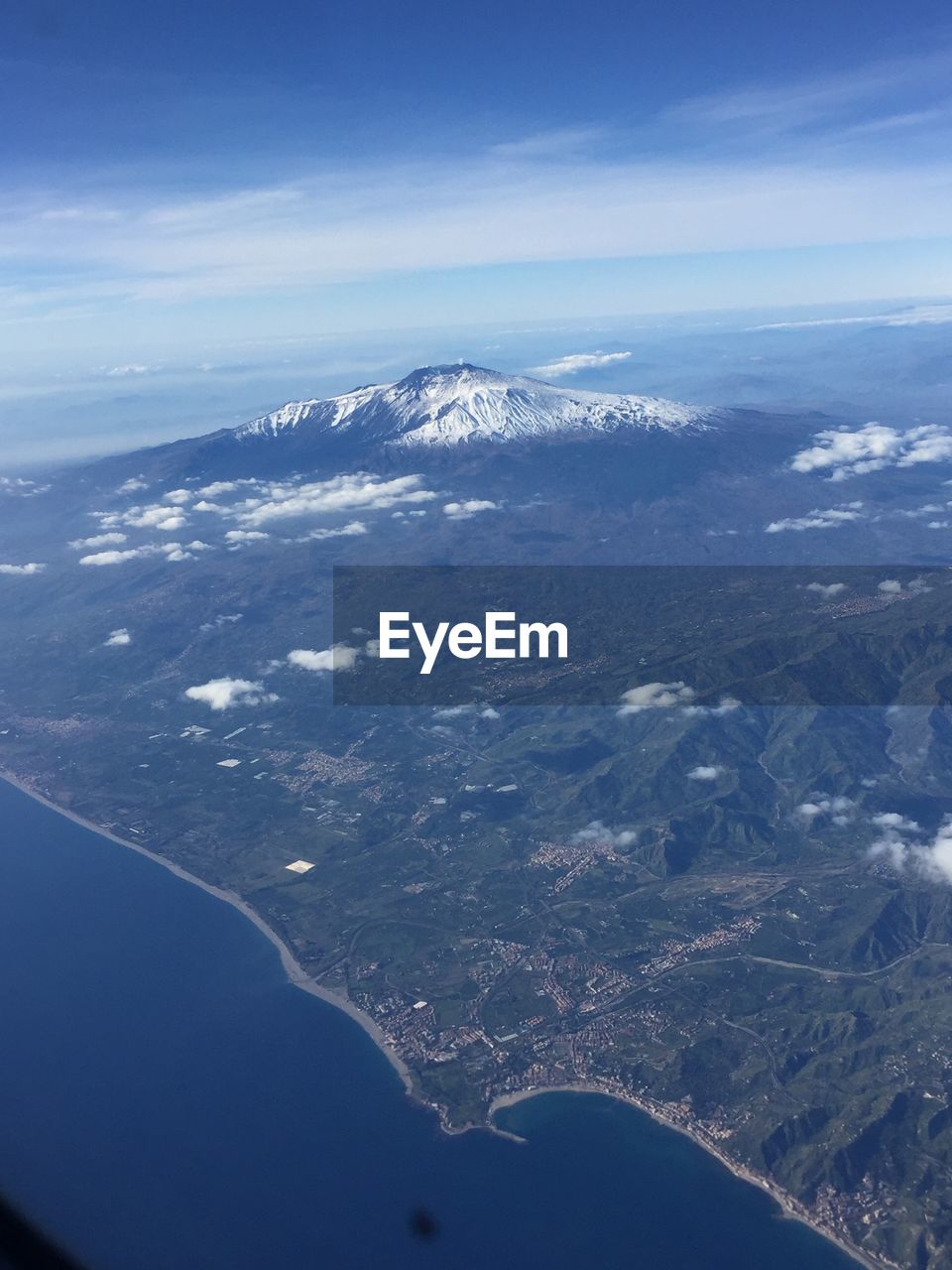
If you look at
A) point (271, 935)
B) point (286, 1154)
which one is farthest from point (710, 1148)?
point (271, 935)

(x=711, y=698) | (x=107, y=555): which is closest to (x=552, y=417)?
(x=107, y=555)

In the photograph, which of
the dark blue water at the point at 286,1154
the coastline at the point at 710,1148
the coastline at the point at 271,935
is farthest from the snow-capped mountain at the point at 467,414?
the coastline at the point at 710,1148

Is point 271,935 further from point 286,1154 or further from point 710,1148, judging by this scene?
point 710,1148

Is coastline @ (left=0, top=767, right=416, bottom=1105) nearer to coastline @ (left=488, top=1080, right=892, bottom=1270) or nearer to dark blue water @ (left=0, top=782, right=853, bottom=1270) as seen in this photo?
dark blue water @ (left=0, top=782, right=853, bottom=1270)

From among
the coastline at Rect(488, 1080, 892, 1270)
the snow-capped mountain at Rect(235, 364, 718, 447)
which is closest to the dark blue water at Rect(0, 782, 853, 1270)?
the coastline at Rect(488, 1080, 892, 1270)

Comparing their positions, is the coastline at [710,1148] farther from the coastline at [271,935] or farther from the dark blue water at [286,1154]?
the coastline at [271,935]

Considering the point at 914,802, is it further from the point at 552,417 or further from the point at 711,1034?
the point at 552,417
